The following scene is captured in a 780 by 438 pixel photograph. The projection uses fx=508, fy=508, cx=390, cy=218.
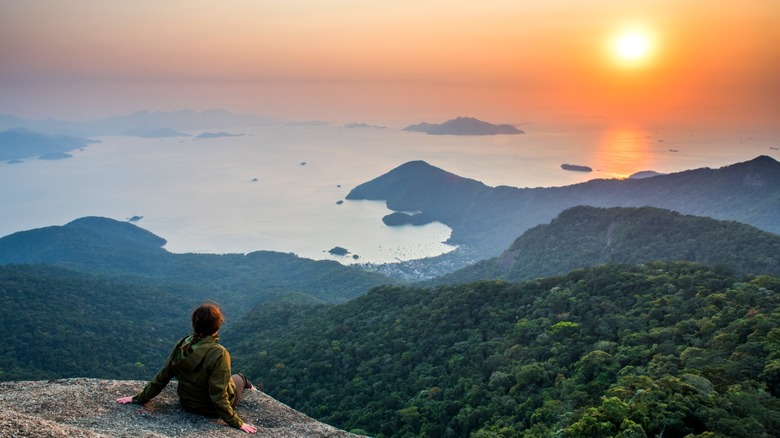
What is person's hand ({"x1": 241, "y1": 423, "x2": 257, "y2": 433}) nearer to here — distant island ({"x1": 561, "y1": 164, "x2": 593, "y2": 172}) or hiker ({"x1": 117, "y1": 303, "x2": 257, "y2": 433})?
hiker ({"x1": 117, "y1": 303, "x2": 257, "y2": 433})

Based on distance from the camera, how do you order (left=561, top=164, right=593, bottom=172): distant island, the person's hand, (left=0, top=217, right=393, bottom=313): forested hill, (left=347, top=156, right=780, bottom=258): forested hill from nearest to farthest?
1. the person's hand
2. (left=0, top=217, right=393, bottom=313): forested hill
3. (left=347, top=156, right=780, bottom=258): forested hill
4. (left=561, top=164, right=593, bottom=172): distant island

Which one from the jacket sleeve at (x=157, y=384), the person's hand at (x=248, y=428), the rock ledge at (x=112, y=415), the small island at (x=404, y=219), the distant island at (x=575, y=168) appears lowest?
the person's hand at (x=248, y=428)

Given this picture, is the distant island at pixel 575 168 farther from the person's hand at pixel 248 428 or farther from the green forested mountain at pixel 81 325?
the person's hand at pixel 248 428

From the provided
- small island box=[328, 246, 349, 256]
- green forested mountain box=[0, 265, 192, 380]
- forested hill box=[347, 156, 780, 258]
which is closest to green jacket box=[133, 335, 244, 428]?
green forested mountain box=[0, 265, 192, 380]

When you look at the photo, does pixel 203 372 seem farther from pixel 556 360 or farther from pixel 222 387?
pixel 556 360

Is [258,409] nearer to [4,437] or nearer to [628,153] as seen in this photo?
[4,437]

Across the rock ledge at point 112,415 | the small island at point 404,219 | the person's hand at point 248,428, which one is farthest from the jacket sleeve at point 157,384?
the small island at point 404,219

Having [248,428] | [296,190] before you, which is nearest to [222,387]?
[248,428]
